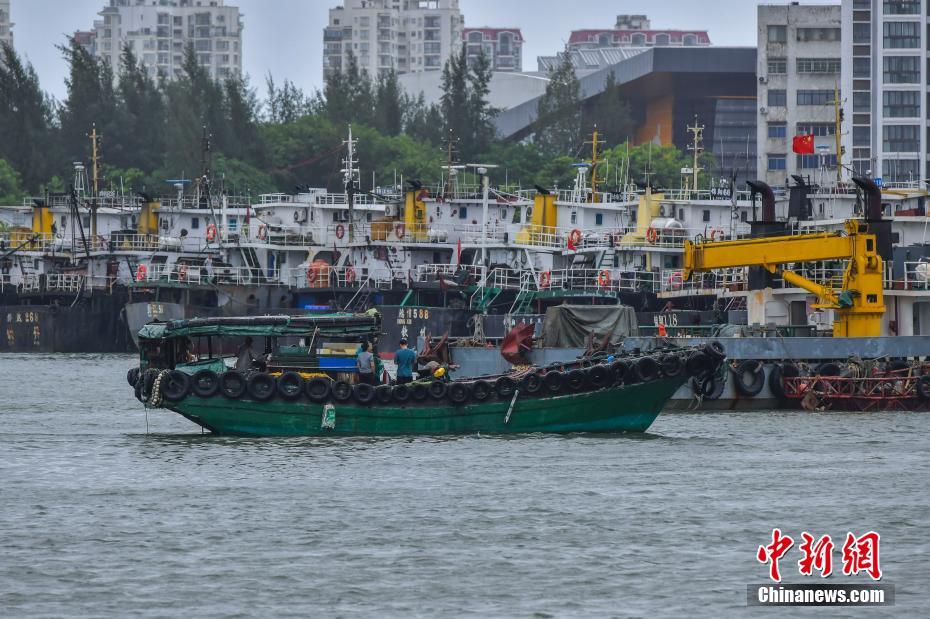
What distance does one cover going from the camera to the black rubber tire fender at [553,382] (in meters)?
36.4

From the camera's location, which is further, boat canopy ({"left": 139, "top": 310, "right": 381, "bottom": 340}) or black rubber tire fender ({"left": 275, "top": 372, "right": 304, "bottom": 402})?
boat canopy ({"left": 139, "top": 310, "right": 381, "bottom": 340})

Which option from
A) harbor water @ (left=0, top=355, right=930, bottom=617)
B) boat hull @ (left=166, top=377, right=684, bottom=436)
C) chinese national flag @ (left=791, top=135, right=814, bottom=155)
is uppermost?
chinese national flag @ (left=791, top=135, right=814, bottom=155)

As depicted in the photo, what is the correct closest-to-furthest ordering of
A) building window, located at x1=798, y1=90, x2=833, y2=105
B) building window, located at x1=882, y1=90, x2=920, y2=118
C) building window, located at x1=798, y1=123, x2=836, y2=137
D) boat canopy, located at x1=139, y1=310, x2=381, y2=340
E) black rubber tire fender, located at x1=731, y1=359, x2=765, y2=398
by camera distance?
boat canopy, located at x1=139, y1=310, x2=381, y2=340
black rubber tire fender, located at x1=731, y1=359, x2=765, y2=398
building window, located at x1=882, y1=90, x2=920, y2=118
building window, located at x1=798, y1=123, x2=836, y2=137
building window, located at x1=798, y1=90, x2=833, y2=105

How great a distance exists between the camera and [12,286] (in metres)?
101

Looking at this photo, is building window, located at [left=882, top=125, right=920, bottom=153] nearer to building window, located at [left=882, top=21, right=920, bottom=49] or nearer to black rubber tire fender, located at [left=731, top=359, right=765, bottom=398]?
building window, located at [left=882, top=21, right=920, bottom=49]

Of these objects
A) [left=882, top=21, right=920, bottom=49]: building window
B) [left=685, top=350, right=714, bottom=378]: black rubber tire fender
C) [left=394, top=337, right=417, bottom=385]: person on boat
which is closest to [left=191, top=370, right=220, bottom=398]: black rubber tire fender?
[left=394, top=337, right=417, bottom=385]: person on boat

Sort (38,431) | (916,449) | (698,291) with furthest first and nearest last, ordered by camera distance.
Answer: (698,291) < (38,431) < (916,449)

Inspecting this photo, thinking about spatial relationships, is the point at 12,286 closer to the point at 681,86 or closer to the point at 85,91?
the point at 85,91

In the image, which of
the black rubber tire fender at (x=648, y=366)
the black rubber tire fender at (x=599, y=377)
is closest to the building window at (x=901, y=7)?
the black rubber tire fender at (x=648, y=366)

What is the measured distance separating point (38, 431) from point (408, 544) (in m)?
18.9

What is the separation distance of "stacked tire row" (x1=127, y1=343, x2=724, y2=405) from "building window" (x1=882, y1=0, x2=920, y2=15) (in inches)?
3337

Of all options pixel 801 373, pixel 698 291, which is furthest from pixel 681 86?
pixel 801 373

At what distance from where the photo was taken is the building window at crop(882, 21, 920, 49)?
116250mm

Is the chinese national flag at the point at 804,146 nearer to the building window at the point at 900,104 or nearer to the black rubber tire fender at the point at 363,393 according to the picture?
the building window at the point at 900,104
